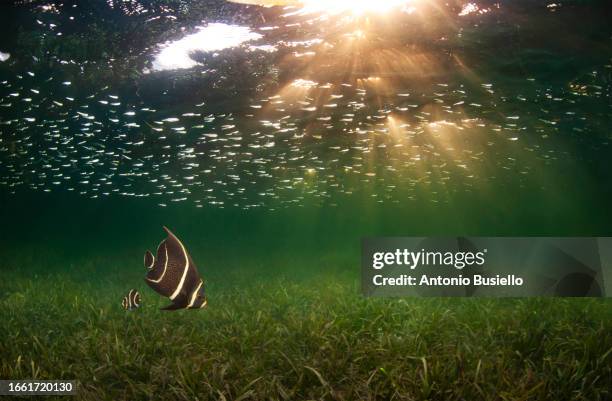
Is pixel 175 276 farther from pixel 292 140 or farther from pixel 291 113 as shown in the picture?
pixel 292 140

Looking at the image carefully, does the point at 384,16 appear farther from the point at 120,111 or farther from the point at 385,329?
the point at 120,111

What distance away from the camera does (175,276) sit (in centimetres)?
388

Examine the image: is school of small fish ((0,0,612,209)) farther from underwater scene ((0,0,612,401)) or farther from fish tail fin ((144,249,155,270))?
fish tail fin ((144,249,155,270))

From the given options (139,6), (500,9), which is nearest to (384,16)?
(500,9)

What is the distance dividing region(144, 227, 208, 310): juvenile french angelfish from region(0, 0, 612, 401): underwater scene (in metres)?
0.01

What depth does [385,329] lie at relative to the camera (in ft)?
18.7

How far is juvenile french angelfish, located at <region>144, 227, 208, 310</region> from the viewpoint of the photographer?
3.87 metres

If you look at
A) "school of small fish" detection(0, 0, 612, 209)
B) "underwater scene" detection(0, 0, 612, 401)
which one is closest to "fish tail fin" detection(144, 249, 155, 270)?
"underwater scene" detection(0, 0, 612, 401)

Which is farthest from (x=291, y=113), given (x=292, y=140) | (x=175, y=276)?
(x=175, y=276)

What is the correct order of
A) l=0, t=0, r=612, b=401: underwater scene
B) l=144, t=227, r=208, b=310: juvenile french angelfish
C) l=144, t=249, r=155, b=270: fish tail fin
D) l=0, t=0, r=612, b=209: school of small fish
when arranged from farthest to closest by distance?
1. l=0, t=0, r=612, b=209: school of small fish
2. l=0, t=0, r=612, b=401: underwater scene
3. l=144, t=227, r=208, b=310: juvenile french angelfish
4. l=144, t=249, r=155, b=270: fish tail fin

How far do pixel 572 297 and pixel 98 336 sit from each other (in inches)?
353

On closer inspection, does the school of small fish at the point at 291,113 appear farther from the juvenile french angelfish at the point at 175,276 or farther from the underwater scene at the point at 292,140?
the juvenile french angelfish at the point at 175,276

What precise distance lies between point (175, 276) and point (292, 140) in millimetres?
10218

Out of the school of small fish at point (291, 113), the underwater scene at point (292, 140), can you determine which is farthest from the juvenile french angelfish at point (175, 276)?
the school of small fish at point (291, 113)
